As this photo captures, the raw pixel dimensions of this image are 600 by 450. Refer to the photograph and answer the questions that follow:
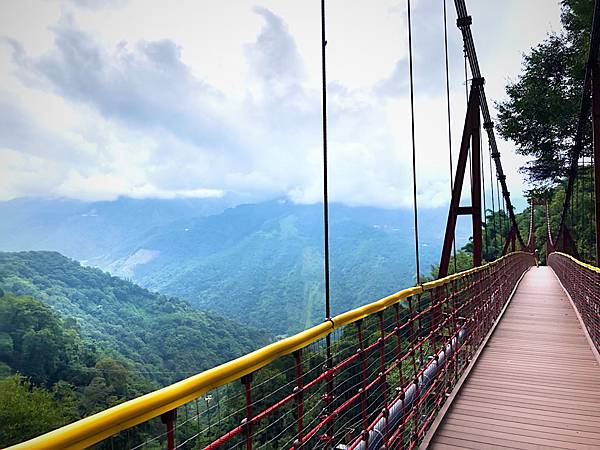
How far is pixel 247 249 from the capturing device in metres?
102

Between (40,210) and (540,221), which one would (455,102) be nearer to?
(540,221)

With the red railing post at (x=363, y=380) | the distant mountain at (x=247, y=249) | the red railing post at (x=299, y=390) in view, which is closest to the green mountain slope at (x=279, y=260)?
the distant mountain at (x=247, y=249)

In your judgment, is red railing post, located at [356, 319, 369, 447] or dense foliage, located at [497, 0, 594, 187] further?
dense foliage, located at [497, 0, 594, 187]

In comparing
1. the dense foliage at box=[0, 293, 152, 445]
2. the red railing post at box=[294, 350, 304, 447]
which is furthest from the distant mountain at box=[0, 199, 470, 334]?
the red railing post at box=[294, 350, 304, 447]

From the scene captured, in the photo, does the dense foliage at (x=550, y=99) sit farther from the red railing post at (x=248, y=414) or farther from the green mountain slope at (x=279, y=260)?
the green mountain slope at (x=279, y=260)

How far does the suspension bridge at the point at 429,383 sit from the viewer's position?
0.78 m

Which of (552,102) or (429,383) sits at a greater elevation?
(552,102)

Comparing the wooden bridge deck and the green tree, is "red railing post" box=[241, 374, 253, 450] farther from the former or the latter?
the green tree

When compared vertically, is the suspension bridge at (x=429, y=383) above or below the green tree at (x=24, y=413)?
above

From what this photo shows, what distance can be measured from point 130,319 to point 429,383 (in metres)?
38.1

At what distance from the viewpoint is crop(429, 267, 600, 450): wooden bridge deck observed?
2014mm

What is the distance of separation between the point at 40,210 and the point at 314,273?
62.3 metres

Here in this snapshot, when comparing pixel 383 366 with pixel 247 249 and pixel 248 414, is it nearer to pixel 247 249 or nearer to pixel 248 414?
pixel 248 414

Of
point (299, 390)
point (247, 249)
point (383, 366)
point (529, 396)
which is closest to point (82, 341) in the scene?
point (529, 396)
